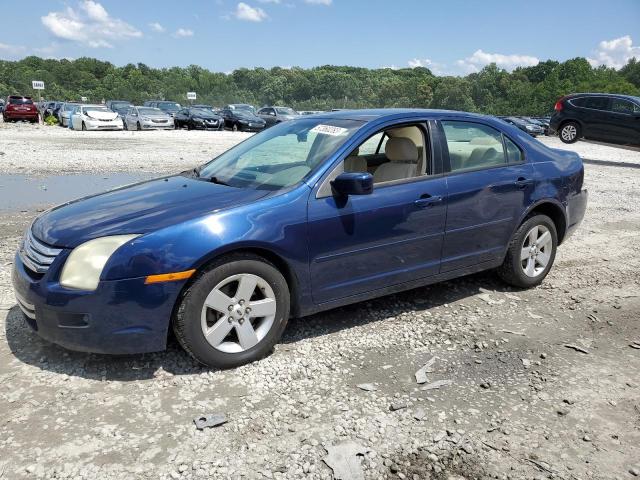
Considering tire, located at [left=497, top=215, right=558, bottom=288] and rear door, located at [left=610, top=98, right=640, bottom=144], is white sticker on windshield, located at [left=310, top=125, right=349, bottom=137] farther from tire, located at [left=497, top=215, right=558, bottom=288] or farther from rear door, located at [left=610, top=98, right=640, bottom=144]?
rear door, located at [left=610, top=98, right=640, bottom=144]

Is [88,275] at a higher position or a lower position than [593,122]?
lower

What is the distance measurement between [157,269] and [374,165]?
6.74 ft

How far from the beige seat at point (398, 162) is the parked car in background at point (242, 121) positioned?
27529 millimetres

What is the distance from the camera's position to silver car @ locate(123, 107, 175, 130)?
2797 cm

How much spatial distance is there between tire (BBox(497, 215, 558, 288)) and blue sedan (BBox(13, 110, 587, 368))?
13mm

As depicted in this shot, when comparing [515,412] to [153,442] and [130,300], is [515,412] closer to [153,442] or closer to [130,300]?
[153,442]

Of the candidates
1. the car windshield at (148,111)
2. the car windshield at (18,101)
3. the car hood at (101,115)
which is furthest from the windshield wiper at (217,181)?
the car windshield at (18,101)

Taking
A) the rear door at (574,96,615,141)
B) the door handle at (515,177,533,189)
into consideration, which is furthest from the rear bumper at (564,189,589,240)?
the rear door at (574,96,615,141)

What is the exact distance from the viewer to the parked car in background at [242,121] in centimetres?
3162

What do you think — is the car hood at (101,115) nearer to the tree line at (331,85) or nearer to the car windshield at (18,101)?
the car windshield at (18,101)

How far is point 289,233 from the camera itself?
3.46 m

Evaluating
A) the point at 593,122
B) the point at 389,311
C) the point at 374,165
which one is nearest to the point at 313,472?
the point at 389,311

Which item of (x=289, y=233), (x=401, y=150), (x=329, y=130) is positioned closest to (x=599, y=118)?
(x=401, y=150)

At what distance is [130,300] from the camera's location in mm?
3080
